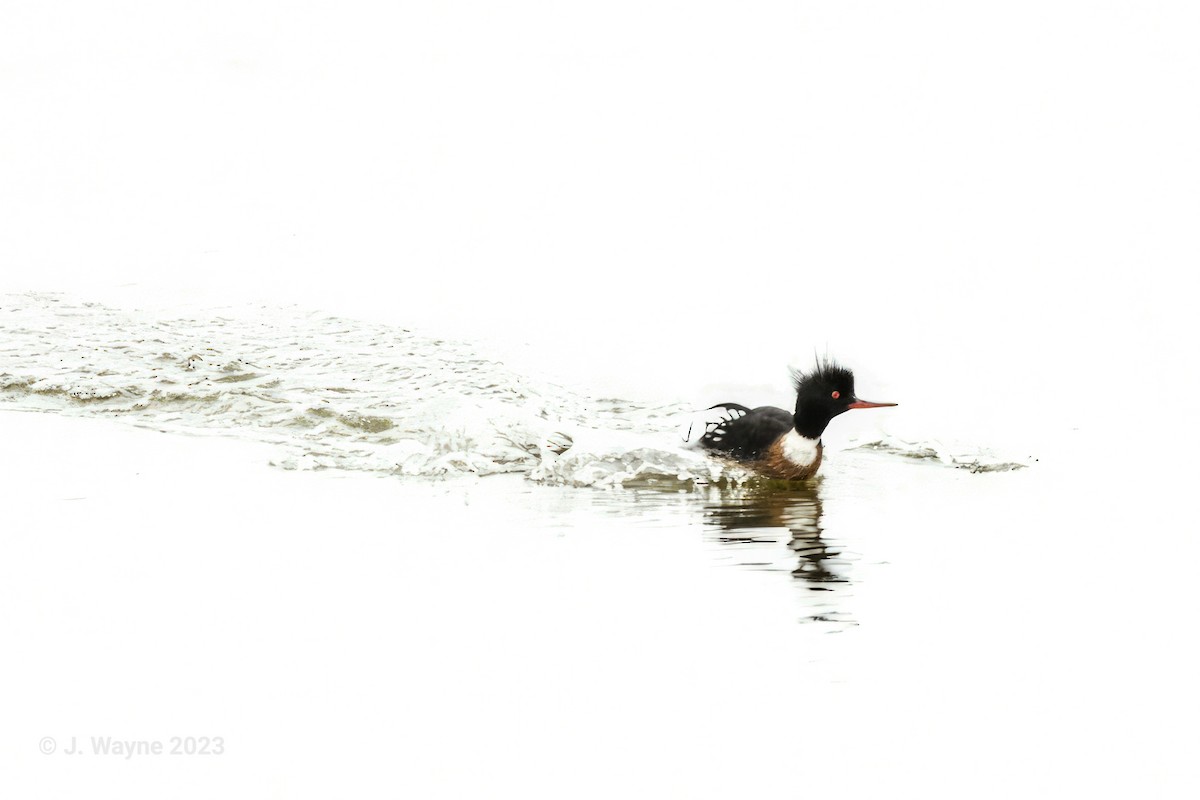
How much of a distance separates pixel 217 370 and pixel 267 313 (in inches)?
42.7

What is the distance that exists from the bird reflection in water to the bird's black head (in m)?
0.38

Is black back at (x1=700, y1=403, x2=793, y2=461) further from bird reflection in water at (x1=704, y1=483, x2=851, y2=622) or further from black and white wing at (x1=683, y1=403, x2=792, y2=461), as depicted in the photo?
bird reflection in water at (x1=704, y1=483, x2=851, y2=622)

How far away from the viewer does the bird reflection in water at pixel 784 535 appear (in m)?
4.37

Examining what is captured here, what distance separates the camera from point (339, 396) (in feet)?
24.6

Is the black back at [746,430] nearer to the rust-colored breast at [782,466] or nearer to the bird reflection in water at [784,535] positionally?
the rust-colored breast at [782,466]

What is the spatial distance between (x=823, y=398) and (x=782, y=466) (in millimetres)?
474

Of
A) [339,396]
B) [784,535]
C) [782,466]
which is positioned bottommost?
[784,535]

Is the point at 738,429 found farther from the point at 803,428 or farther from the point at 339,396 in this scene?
the point at 339,396

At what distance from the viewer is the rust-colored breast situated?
6.27m

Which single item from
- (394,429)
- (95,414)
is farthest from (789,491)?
(95,414)

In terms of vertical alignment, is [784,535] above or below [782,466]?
below

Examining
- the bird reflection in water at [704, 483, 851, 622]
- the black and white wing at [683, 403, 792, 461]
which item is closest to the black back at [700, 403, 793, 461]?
the black and white wing at [683, 403, 792, 461]

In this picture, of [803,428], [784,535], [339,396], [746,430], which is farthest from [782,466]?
[339,396]

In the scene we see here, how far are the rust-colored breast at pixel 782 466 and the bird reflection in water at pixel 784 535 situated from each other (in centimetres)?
8
